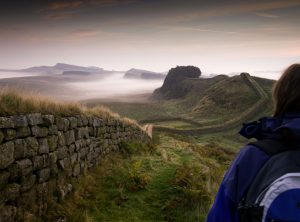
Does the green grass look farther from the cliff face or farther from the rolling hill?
the cliff face

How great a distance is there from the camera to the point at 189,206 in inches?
316

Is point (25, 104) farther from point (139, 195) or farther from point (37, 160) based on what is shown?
point (139, 195)

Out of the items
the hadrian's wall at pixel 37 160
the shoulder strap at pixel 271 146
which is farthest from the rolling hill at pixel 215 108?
the shoulder strap at pixel 271 146

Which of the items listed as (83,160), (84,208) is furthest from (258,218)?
(83,160)

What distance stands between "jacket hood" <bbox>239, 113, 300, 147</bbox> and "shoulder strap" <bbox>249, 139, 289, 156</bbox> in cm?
5

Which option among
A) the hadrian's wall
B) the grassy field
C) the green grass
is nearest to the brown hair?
the hadrian's wall

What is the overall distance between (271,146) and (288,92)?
0.49 meters

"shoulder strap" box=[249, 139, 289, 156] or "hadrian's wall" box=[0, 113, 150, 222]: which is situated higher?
"shoulder strap" box=[249, 139, 289, 156]

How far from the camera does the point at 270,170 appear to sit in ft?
8.89

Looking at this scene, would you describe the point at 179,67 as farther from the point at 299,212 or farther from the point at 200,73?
the point at 299,212

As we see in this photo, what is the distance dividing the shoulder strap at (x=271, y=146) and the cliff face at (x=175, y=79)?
13710cm

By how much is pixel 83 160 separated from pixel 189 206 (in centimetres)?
284

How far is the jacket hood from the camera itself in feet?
8.85

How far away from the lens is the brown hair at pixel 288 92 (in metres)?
2.96
